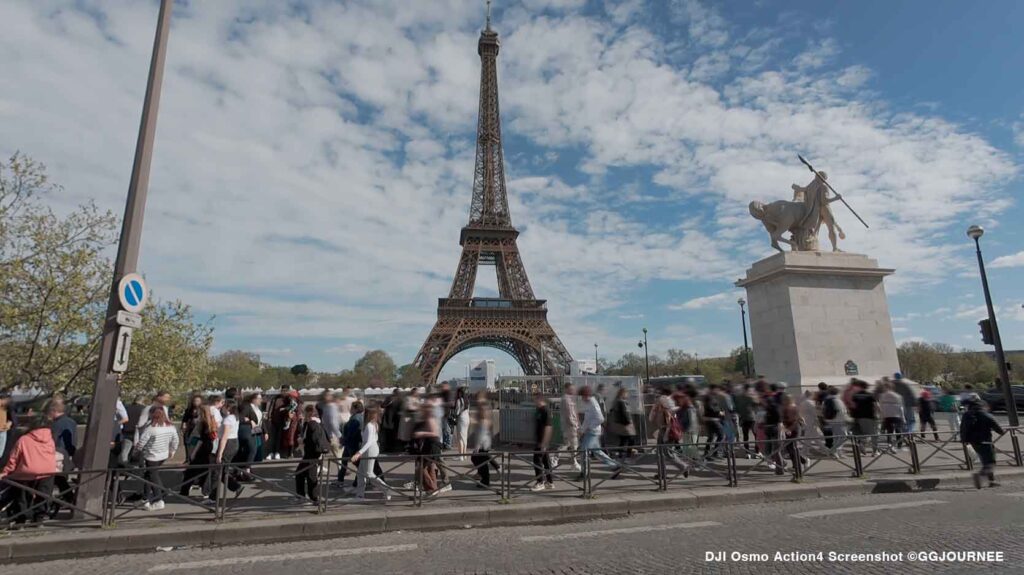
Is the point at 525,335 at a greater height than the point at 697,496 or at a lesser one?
greater

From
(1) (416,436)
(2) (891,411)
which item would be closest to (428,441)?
(1) (416,436)

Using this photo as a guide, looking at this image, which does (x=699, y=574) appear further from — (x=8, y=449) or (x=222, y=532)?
(x=8, y=449)

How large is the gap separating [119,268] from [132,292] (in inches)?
17.0

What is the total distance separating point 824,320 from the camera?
14.3 m

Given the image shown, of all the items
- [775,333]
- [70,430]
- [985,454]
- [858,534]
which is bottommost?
[858,534]

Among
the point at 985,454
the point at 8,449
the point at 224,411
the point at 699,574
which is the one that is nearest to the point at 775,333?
the point at 985,454

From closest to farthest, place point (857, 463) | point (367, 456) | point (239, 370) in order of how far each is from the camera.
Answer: point (367, 456) → point (857, 463) → point (239, 370)

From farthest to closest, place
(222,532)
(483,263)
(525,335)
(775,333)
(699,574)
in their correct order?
(483,263), (525,335), (775,333), (222,532), (699,574)

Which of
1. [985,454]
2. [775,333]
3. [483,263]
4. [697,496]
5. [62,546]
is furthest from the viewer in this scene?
[483,263]

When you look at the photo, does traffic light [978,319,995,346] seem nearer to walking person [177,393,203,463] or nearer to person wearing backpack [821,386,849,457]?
person wearing backpack [821,386,849,457]

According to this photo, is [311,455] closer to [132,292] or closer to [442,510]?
[442,510]

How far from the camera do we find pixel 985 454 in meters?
9.23

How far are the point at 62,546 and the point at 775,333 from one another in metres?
15.5

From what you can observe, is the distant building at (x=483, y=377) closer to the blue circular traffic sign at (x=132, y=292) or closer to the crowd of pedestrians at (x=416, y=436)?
the crowd of pedestrians at (x=416, y=436)
